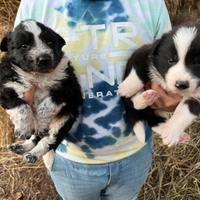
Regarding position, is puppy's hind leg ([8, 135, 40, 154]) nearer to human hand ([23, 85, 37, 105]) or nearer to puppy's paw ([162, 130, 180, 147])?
human hand ([23, 85, 37, 105])

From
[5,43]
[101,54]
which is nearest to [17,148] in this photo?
[5,43]

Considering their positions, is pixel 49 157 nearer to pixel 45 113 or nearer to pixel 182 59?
pixel 45 113

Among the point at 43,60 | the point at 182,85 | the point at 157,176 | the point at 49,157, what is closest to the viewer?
the point at 182,85

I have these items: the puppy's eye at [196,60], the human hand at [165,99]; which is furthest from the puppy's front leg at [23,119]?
the puppy's eye at [196,60]

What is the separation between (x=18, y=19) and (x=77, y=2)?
37cm

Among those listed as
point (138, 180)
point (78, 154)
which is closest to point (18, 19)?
point (78, 154)

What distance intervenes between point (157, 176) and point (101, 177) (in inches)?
77.3

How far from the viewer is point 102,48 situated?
2.97m

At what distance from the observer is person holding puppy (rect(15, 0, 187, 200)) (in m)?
2.95

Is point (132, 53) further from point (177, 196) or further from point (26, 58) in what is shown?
point (177, 196)

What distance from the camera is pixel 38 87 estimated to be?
2.90 meters

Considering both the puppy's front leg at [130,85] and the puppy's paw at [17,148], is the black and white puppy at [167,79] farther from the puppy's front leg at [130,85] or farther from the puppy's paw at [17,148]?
the puppy's paw at [17,148]

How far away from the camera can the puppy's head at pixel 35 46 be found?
2.78 meters

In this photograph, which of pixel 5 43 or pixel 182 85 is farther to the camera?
pixel 5 43
